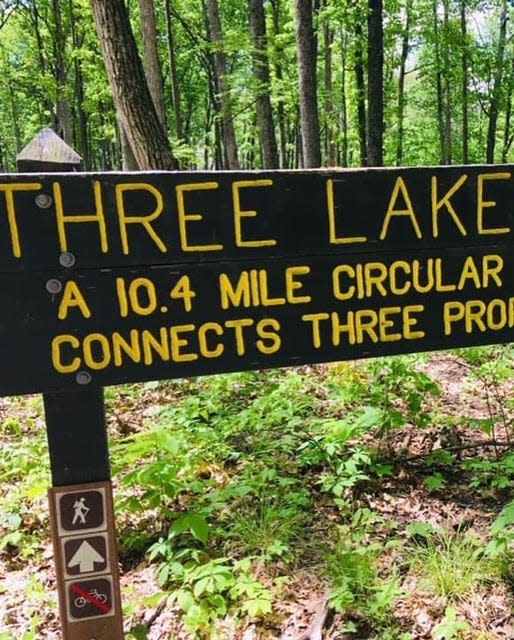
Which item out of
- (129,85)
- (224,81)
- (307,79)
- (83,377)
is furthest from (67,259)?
(224,81)

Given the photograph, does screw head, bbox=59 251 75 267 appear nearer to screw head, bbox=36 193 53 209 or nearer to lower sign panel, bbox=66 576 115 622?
screw head, bbox=36 193 53 209

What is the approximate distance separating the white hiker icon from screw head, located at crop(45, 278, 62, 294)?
0.66 m

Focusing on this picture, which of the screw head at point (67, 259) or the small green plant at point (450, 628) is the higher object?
the screw head at point (67, 259)

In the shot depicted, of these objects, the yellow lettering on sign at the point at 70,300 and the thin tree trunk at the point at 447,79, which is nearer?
the yellow lettering on sign at the point at 70,300

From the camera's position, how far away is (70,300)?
169cm

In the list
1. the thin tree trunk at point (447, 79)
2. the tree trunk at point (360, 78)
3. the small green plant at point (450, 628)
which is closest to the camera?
the small green plant at point (450, 628)

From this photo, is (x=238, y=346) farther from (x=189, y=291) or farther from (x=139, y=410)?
(x=139, y=410)


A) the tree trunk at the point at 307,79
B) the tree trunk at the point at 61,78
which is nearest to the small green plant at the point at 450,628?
the tree trunk at the point at 307,79

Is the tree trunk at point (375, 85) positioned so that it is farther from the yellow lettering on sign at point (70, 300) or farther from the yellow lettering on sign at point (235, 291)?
the yellow lettering on sign at point (70, 300)

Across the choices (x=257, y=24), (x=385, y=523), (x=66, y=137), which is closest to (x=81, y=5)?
(x=66, y=137)

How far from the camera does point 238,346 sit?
71.9 inches

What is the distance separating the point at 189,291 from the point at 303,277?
0.37 meters

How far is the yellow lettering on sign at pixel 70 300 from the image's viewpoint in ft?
5.51

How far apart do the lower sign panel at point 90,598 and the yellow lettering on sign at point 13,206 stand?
105 centimetres
